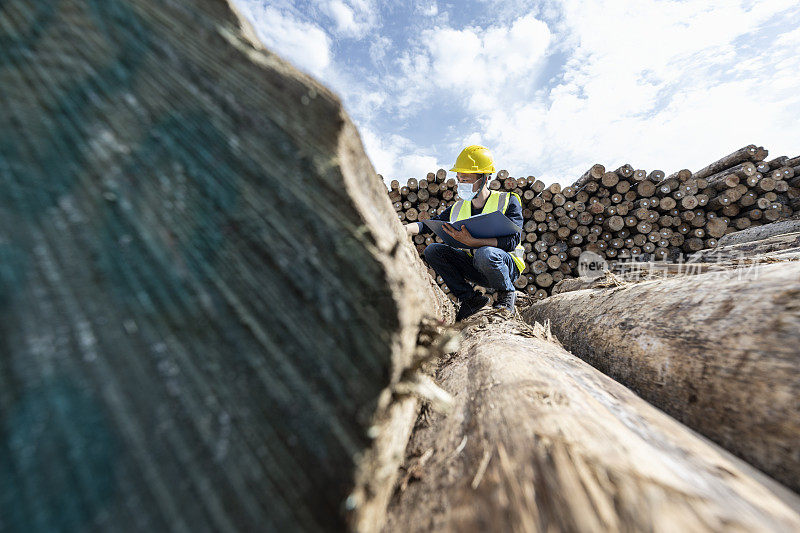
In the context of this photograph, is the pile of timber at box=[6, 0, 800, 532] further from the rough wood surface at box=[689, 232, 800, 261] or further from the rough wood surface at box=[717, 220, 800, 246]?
the rough wood surface at box=[717, 220, 800, 246]

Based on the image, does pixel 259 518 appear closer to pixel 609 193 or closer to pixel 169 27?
pixel 169 27

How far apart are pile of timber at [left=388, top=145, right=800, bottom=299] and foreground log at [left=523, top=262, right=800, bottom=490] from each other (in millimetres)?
4434

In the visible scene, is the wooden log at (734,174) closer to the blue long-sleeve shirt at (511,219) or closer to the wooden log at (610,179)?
the wooden log at (610,179)

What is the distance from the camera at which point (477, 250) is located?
2.57 metres

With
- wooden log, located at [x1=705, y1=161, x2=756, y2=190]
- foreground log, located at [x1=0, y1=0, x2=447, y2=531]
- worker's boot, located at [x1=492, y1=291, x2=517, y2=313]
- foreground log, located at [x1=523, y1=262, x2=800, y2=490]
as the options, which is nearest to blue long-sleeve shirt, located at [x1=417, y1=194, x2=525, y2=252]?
worker's boot, located at [x1=492, y1=291, x2=517, y2=313]

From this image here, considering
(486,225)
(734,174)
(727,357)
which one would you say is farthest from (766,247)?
(734,174)

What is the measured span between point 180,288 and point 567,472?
618 mm

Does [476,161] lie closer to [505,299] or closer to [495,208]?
[495,208]

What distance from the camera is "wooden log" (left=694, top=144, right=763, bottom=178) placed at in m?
5.39

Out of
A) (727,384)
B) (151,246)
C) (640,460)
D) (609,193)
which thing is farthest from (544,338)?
(609,193)

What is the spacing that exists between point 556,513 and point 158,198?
0.70m

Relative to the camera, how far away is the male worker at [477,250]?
2566 mm

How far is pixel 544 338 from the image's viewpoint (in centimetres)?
162

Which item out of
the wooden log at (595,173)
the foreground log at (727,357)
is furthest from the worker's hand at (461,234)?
the wooden log at (595,173)
